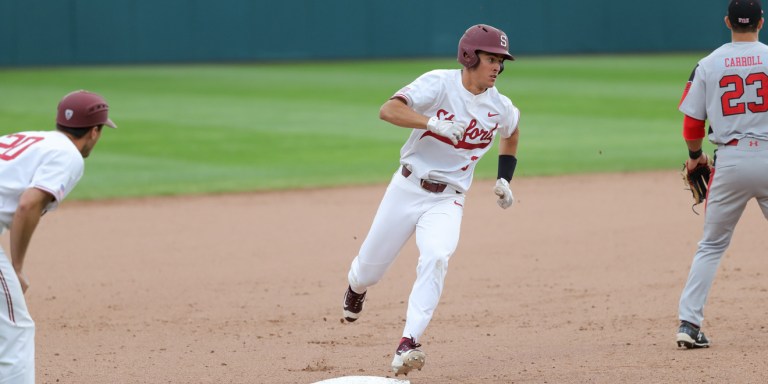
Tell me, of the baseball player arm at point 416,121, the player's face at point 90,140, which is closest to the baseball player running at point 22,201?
the player's face at point 90,140

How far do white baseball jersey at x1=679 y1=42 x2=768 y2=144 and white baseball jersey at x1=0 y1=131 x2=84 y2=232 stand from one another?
3.46 metres

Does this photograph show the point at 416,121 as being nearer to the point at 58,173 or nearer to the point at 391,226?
the point at 391,226

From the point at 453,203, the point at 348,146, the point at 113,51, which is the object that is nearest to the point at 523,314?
the point at 453,203

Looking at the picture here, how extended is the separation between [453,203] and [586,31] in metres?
28.5

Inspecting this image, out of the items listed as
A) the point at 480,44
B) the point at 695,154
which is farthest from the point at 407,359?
the point at 695,154

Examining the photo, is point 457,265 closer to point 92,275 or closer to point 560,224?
point 560,224

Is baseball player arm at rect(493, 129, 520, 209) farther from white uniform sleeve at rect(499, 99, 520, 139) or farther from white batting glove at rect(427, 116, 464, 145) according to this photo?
white batting glove at rect(427, 116, 464, 145)

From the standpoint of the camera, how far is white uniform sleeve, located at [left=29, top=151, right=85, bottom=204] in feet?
15.5

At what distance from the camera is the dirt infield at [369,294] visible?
6.37 metres

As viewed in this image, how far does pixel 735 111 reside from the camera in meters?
6.26

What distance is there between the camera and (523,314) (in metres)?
7.68

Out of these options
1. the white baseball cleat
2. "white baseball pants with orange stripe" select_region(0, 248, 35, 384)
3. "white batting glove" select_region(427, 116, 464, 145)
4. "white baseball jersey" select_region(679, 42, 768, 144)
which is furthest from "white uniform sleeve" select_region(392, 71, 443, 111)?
"white baseball pants with orange stripe" select_region(0, 248, 35, 384)

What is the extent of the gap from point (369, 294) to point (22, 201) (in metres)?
4.07

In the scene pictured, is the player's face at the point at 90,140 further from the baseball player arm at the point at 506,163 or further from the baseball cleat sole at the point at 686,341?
the baseball cleat sole at the point at 686,341
